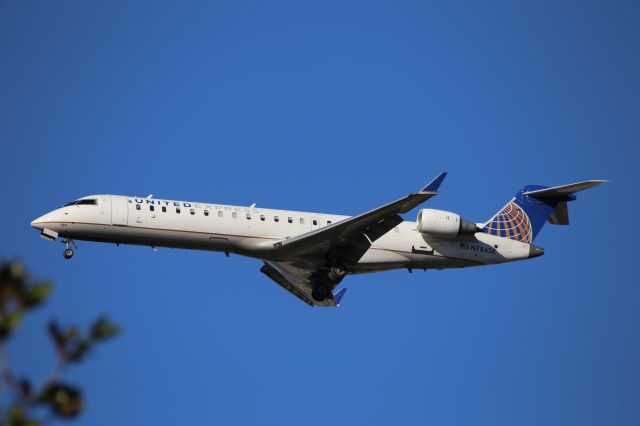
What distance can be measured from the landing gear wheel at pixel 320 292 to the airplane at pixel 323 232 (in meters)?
0.03

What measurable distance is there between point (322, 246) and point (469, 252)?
4.70 meters

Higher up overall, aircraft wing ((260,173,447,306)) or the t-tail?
the t-tail

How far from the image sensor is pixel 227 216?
79.0ft

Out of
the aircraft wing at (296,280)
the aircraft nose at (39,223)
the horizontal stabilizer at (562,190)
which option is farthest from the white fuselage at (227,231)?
the horizontal stabilizer at (562,190)

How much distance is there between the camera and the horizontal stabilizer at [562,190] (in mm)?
25281

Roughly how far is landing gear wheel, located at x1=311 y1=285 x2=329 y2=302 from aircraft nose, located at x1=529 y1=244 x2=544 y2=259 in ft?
21.4

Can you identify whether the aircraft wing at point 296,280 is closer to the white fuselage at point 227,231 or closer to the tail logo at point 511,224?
the white fuselage at point 227,231

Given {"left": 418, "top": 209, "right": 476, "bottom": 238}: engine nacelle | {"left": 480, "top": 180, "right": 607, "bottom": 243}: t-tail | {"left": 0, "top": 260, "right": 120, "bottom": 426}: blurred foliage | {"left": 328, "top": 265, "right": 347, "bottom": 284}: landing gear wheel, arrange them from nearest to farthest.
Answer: {"left": 0, "top": 260, "right": 120, "bottom": 426}: blurred foliage, {"left": 418, "top": 209, "right": 476, "bottom": 238}: engine nacelle, {"left": 328, "top": 265, "right": 347, "bottom": 284}: landing gear wheel, {"left": 480, "top": 180, "right": 607, "bottom": 243}: t-tail

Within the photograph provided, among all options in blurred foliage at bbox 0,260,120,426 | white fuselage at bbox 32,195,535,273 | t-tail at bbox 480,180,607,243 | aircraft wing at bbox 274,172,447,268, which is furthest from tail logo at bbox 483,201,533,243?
blurred foliage at bbox 0,260,120,426

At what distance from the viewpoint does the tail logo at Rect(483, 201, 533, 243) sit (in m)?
27.1

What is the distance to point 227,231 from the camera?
2394 centimetres

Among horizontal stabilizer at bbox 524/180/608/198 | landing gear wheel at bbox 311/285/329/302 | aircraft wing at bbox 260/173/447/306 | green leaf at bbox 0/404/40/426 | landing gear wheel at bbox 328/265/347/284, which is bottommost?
green leaf at bbox 0/404/40/426

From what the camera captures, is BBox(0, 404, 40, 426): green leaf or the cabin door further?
the cabin door

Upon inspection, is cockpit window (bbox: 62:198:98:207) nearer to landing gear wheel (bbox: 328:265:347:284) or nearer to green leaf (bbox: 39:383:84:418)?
landing gear wheel (bbox: 328:265:347:284)
